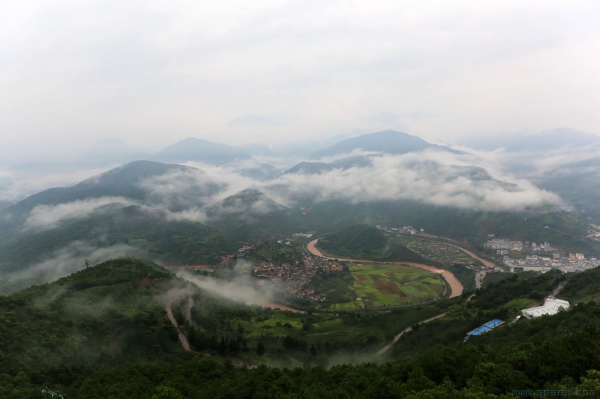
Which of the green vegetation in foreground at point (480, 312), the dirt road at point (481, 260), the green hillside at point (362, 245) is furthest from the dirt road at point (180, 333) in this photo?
the dirt road at point (481, 260)

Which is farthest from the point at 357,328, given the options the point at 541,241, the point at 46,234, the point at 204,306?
the point at 46,234

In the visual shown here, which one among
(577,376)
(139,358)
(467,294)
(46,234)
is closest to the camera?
(577,376)

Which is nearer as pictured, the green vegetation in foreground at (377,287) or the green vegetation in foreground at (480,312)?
the green vegetation in foreground at (480,312)

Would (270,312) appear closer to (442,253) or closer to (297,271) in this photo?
(297,271)

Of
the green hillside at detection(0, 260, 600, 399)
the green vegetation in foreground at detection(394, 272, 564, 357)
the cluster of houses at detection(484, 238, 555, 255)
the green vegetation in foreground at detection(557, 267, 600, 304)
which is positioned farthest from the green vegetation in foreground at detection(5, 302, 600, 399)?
the cluster of houses at detection(484, 238, 555, 255)

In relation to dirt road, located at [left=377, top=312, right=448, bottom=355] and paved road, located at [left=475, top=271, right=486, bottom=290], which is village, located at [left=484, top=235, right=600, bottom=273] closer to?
paved road, located at [left=475, top=271, right=486, bottom=290]

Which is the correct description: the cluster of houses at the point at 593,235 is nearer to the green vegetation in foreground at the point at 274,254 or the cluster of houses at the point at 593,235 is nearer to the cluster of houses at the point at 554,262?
the cluster of houses at the point at 554,262

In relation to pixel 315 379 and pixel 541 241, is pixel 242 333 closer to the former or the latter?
pixel 315 379
